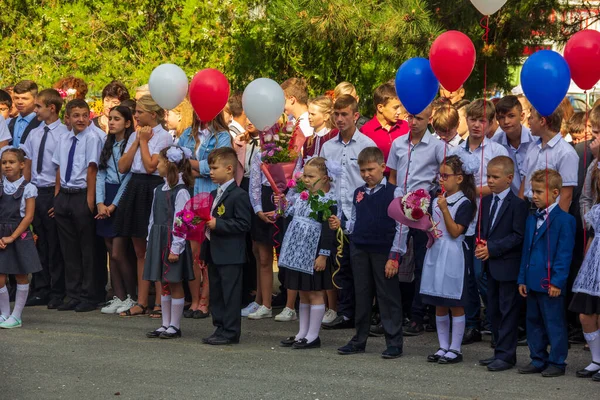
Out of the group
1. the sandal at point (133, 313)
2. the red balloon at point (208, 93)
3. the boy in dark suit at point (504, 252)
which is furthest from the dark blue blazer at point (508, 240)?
the sandal at point (133, 313)

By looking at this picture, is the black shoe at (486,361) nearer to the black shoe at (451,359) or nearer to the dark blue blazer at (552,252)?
the black shoe at (451,359)

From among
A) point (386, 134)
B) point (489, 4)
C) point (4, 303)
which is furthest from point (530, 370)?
point (4, 303)

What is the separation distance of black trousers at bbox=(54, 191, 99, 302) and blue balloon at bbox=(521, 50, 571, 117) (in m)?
4.83

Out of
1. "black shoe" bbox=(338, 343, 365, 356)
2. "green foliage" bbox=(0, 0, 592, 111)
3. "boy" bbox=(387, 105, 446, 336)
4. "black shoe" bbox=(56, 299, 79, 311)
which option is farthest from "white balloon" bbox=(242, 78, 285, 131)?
"green foliage" bbox=(0, 0, 592, 111)

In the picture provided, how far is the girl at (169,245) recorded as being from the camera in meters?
9.34

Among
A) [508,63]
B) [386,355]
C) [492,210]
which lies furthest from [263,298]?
[508,63]

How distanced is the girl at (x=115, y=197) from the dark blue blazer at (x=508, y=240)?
4.05 m

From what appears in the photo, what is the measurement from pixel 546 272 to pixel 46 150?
18.3 ft

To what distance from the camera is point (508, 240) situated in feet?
26.3

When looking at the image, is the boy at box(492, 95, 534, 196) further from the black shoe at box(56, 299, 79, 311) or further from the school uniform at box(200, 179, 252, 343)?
the black shoe at box(56, 299, 79, 311)

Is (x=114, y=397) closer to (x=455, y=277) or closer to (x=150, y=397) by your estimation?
(x=150, y=397)

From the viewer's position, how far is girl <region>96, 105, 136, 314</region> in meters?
10.7

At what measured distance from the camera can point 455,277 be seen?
820cm

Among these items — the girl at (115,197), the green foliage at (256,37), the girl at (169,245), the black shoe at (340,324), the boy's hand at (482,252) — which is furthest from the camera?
the green foliage at (256,37)
